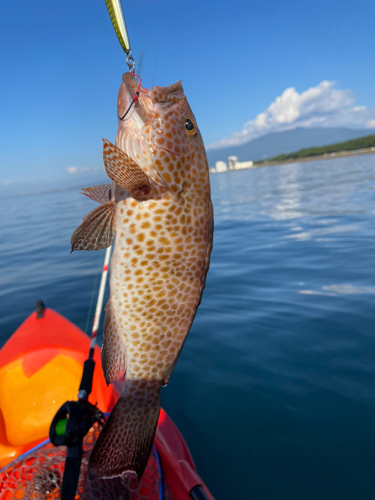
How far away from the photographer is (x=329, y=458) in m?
3.94

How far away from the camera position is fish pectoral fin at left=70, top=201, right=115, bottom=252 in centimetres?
207

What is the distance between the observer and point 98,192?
241 cm

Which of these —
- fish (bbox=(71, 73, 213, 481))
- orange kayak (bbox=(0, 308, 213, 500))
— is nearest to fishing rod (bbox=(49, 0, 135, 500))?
fish (bbox=(71, 73, 213, 481))

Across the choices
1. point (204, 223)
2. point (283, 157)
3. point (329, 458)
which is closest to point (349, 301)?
point (329, 458)

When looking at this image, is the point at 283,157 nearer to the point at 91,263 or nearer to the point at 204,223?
the point at 91,263

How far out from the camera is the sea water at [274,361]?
12.7 ft

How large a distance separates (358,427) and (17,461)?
159 inches

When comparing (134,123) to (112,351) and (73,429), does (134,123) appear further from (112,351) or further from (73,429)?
(73,429)

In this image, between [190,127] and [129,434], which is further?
[190,127]

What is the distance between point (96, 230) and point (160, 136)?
0.75 meters

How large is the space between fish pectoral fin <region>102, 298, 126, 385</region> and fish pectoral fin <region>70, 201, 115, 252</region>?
1.38 ft

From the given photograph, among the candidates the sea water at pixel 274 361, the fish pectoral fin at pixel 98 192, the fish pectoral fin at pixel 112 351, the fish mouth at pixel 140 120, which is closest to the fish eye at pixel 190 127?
the fish mouth at pixel 140 120

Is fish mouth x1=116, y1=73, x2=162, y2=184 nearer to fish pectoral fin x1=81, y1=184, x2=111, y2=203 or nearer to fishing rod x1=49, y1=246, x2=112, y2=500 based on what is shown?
fish pectoral fin x1=81, y1=184, x2=111, y2=203

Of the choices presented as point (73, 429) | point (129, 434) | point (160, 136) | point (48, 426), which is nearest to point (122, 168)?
point (160, 136)
